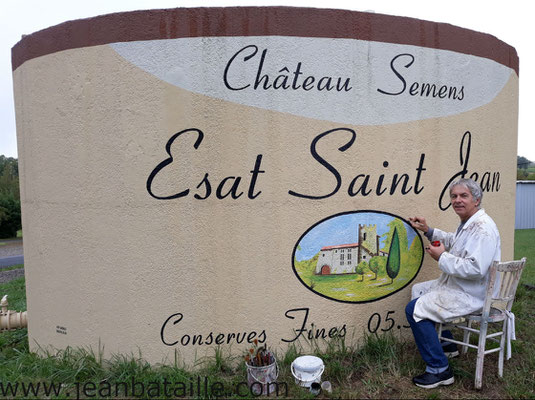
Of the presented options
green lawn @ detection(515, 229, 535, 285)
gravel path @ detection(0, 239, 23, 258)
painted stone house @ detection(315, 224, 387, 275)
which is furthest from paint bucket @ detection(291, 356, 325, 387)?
gravel path @ detection(0, 239, 23, 258)

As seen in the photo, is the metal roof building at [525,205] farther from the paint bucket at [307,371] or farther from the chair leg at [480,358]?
the paint bucket at [307,371]

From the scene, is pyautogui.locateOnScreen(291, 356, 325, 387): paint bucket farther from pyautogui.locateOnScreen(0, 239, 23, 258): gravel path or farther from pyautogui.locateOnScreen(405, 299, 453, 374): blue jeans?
pyautogui.locateOnScreen(0, 239, 23, 258): gravel path

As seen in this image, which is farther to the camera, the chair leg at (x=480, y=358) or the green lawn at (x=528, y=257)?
the green lawn at (x=528, y=257)

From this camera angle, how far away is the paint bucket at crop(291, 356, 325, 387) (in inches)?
144

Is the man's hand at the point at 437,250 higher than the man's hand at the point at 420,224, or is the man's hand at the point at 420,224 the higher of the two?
the man's hand at the point at 420,224

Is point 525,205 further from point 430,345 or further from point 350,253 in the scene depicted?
point 430,345

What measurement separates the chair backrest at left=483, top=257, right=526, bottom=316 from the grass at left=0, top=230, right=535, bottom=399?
2.22 ft

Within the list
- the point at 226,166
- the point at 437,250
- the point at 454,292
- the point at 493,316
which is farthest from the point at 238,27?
the point at 493,316

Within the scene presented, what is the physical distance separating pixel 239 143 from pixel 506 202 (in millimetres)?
3632

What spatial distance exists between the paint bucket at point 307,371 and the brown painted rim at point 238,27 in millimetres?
2977

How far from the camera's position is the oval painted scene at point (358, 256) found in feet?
13.5

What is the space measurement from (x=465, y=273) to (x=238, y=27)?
9.52 feet

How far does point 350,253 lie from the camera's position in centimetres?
423

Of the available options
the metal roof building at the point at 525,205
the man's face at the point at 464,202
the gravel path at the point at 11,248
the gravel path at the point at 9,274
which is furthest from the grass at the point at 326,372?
the metal roof building at the point at 525,205
